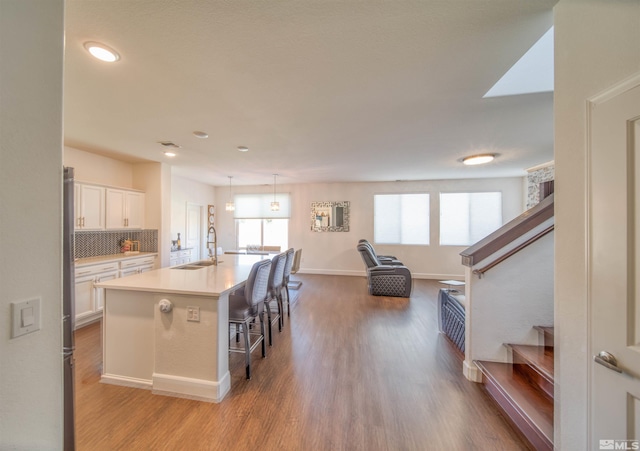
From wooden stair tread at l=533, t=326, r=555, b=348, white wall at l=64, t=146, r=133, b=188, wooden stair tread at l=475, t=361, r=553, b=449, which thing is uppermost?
white wall at l=64, t=146, r=133, b=188

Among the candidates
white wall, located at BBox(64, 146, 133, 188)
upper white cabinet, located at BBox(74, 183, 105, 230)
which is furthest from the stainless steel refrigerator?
white wall, located at BBox(64, 146, 133, 188)

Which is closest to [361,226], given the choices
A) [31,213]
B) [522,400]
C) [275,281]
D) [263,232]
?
[263,232]

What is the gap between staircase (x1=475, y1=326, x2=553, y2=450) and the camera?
1558 mm

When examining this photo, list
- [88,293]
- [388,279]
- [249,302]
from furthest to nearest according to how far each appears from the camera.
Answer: [388,279], [88,293], [249,302]

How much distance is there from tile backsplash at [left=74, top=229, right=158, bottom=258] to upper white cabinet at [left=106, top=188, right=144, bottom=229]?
27cm

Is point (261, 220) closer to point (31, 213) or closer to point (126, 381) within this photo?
point (126, 381)

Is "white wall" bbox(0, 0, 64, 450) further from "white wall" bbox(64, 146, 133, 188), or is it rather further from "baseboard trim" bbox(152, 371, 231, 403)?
"white wall" bbox(64, 146, 133, 188)

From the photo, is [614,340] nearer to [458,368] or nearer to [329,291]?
[458,368]

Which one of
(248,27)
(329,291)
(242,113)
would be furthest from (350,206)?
(248,27)

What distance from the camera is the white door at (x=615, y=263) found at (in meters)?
0.93

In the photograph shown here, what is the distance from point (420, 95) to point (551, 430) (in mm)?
2622

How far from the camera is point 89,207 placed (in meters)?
3.72

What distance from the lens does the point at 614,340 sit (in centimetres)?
99

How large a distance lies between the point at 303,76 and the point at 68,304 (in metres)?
2.04
